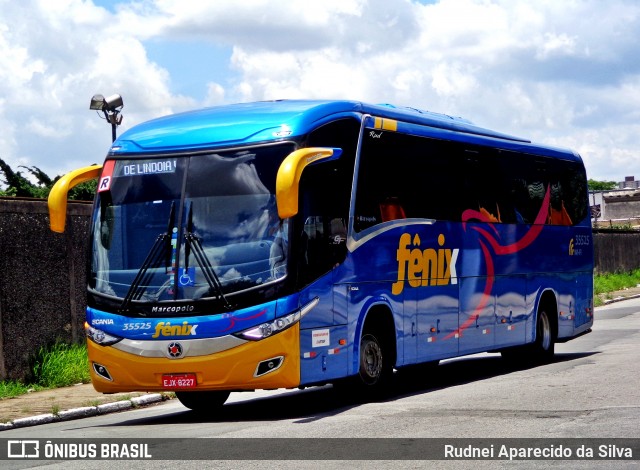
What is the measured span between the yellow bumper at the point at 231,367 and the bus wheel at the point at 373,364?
1.78m

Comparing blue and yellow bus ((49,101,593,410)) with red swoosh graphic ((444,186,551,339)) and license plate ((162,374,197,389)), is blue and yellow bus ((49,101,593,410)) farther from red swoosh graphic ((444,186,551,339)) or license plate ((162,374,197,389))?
red swoosh graphic ((444,186,551,339))

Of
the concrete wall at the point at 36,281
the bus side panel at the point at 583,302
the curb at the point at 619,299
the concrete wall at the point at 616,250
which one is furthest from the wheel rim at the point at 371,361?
the concrete wall at the point at 616,250

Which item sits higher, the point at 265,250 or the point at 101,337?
the point at 265,250

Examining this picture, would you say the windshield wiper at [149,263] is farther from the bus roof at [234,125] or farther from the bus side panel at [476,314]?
the bus side panel at [476,314]

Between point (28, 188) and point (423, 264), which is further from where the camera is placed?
point (28, 188)

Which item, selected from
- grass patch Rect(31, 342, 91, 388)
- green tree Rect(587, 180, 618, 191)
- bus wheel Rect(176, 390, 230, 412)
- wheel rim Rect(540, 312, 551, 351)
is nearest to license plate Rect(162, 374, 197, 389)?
bus wheel Rect(176, 390, 230, 412)

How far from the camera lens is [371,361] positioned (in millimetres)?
15008

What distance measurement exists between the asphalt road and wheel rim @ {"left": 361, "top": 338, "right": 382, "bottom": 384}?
0.36 metres

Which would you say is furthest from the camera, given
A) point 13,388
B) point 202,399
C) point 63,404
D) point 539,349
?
point 539,349

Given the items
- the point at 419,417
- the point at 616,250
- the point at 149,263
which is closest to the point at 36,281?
the point at 149,263

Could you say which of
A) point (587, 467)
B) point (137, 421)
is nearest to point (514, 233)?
point (137, 421)

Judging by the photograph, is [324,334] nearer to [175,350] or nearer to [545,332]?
[175,350]

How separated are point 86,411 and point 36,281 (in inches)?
146

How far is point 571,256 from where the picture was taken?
22125mm
